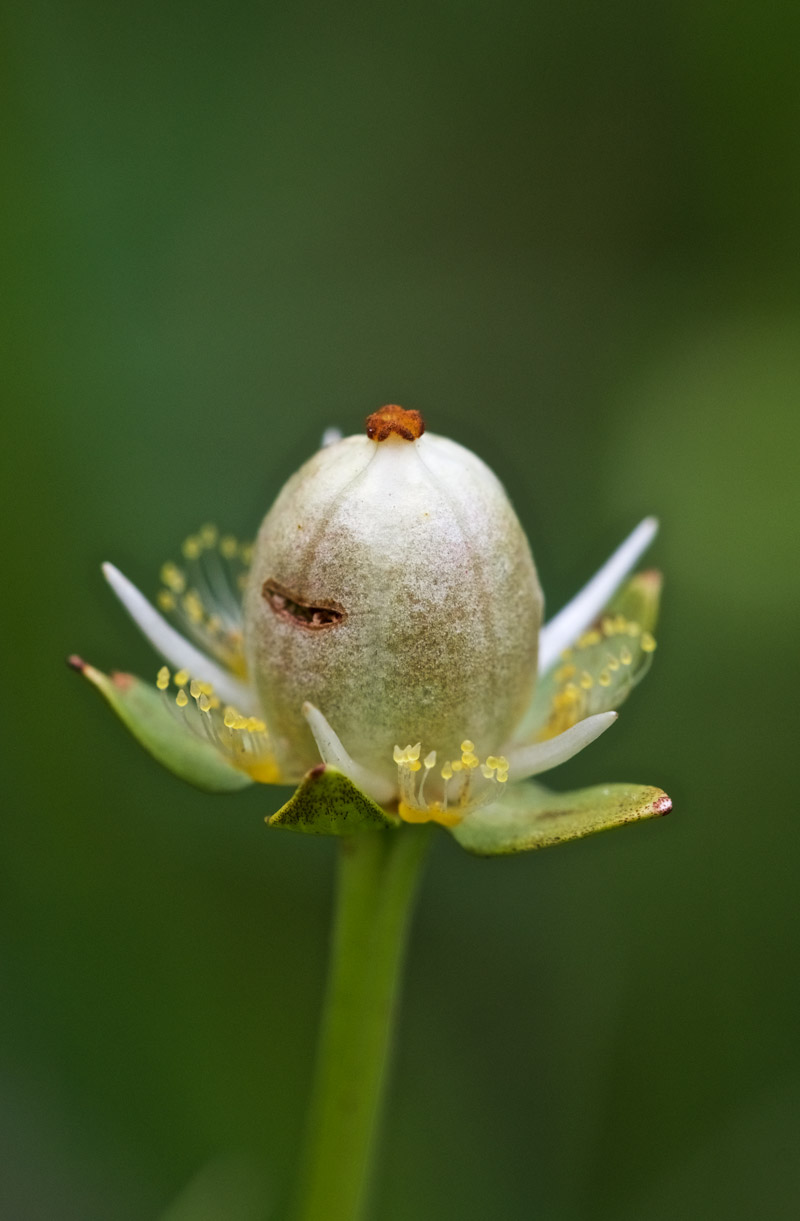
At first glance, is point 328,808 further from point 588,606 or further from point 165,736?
point 588,606

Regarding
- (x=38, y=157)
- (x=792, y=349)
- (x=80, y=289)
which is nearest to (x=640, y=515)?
(x=792, y=349)

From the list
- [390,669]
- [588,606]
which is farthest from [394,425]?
[588,606]

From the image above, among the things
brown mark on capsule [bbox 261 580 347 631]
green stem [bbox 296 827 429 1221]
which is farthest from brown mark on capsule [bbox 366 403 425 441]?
green stem [bbox 296 827 429 1221]

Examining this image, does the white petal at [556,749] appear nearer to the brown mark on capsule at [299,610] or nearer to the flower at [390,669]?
the flower at [390,669]

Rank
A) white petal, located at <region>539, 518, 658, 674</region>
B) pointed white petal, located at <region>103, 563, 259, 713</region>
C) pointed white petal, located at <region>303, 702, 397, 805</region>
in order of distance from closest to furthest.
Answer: pointed white petal, located at <region>303, 702, 397, 805</region>
pointed white petal, located at <region>103, 563, 259, 713</region>
white petal, located at <region>539, 518, 658, 674</region>

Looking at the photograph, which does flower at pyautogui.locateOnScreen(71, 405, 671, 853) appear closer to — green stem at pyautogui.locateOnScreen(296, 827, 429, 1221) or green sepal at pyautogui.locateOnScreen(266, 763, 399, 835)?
green sepal at pyautogui.locateOnScreen(266, 763, 399, 835)

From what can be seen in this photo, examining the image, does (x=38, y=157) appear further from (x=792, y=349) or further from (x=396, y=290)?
(x=792, y=349)
